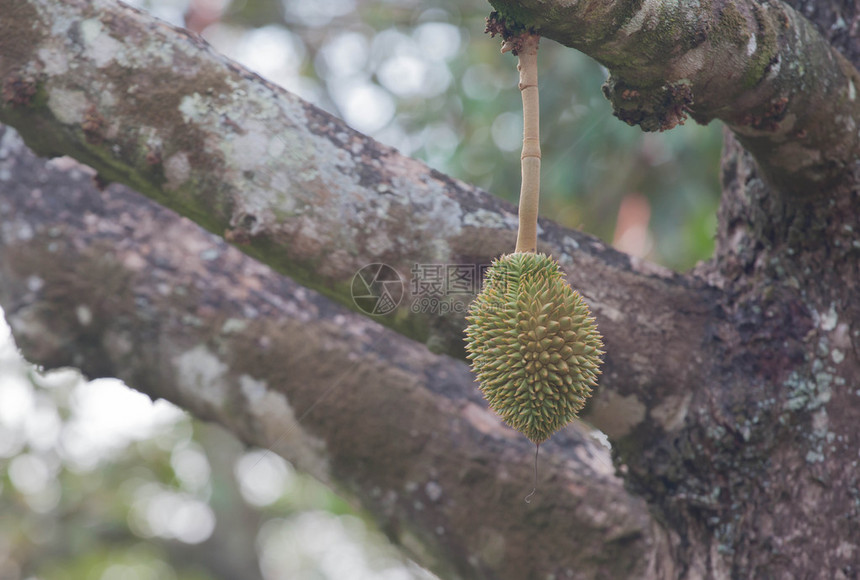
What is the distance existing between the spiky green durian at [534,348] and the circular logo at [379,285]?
37 centimetres

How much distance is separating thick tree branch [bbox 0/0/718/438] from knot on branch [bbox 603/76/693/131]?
420 mm

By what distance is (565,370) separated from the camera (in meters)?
1.25

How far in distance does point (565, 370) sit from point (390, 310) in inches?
20.8

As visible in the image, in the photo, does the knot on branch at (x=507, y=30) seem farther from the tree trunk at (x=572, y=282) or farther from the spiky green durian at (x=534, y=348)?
the spiky green durian at (x=534, y=348)

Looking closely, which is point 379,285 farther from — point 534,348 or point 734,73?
point 734,73

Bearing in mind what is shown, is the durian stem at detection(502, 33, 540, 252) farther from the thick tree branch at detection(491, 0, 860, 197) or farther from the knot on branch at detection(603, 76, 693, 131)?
the knot on branch at detection(603, 76, 693, 131)

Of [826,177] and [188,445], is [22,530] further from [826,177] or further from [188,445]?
[826,177]

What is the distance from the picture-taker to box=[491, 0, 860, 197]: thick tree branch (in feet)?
3.93

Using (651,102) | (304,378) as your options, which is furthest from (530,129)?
(304,378)

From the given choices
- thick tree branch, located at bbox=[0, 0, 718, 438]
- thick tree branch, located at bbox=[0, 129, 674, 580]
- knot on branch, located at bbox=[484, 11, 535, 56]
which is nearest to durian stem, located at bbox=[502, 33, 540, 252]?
knot on branch, located at bbox=[484, 11, 535, 56]

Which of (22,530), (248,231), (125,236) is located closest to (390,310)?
(248,231)

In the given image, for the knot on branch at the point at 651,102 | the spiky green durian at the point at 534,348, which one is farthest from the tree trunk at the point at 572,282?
the spiky green durian at the point at 534,348

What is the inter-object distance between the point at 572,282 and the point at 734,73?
0.55 meters

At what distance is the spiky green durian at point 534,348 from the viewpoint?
1253mm
